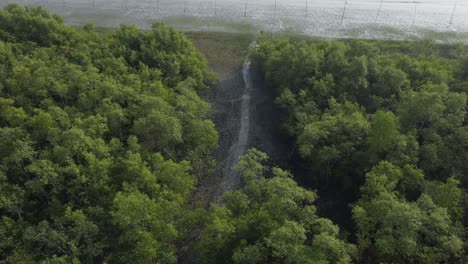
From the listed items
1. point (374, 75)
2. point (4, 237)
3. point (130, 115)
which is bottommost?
point (4, 237)

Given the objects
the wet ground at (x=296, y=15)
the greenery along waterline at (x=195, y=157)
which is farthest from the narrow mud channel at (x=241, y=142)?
the wet ground at (x=296, y=15)

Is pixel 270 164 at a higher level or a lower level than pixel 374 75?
lower

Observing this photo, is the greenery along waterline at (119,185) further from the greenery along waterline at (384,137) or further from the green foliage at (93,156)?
the greenery along waterline at (384,137)

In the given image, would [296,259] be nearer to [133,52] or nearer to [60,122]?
[60,122]

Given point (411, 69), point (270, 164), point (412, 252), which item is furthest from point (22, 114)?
point (411, 69)

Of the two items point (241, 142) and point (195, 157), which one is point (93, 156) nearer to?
point (195, 157)

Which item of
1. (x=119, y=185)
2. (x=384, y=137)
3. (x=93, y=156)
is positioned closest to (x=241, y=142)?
(x=384, y=137)

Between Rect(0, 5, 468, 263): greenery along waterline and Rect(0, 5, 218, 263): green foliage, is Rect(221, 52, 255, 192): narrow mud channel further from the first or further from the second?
Rect(0, 5, 218, 263): green foliage
